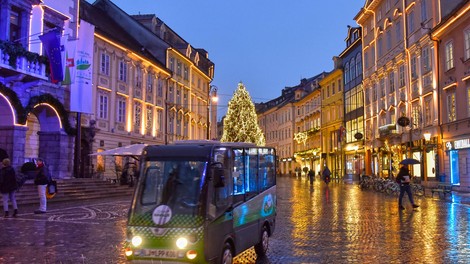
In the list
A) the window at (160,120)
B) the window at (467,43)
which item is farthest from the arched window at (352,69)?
the window at (467,43)

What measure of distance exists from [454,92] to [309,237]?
850 inches

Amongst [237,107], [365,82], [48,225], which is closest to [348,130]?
[365,82]

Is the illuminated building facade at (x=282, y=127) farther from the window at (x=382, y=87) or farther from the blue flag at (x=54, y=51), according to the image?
the blue flag at (x=54, y=51)

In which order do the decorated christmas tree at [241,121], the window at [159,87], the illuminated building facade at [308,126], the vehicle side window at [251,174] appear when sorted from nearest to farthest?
the vehicle side window at [251,174], the window at [159,87], the decorated christmas tree at [241,121], the illuminated building facade at [308,126]

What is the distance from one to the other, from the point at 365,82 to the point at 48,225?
41724 millimetres

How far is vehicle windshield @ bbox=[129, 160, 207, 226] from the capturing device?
7.23 m

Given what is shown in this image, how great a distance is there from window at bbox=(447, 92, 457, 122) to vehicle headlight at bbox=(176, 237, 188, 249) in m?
26.4

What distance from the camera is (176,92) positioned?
50.3 m

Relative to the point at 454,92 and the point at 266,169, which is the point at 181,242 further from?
the point at 454,92

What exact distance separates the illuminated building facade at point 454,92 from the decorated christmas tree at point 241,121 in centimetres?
2799

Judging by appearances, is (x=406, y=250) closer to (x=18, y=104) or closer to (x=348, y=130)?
(x=18, y=104)

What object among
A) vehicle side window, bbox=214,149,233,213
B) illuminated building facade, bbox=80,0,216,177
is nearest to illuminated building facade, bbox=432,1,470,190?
illuminated building facade, bbox=80,0,216,177

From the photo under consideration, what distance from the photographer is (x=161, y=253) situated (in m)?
7.04

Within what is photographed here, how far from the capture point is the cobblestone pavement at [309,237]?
30.4 ft
